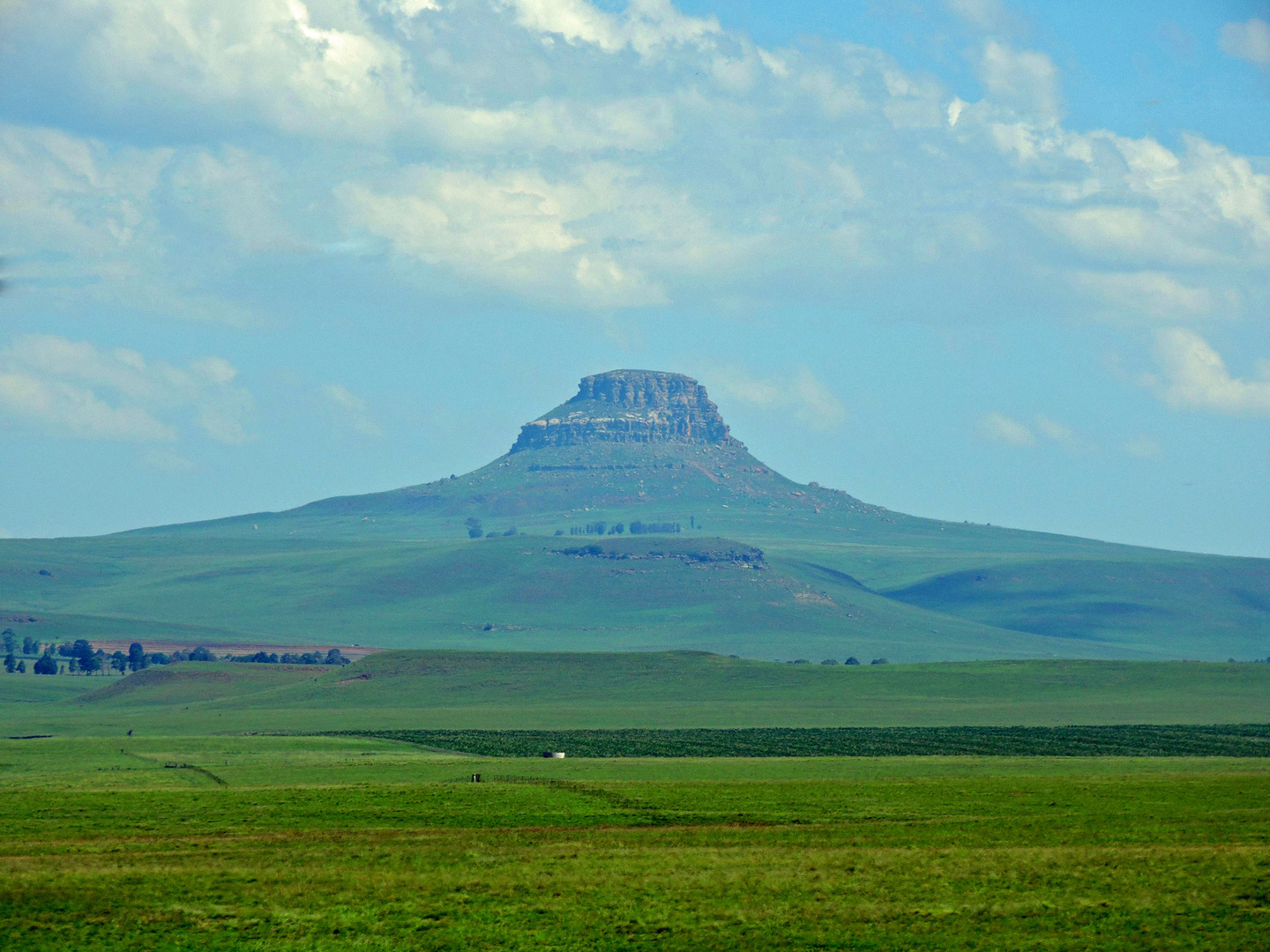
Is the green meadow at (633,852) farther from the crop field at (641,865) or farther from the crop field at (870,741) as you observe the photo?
the crop field at (870,741)

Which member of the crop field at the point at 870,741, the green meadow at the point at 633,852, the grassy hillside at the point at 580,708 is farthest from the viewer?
the grassy hillside at the point at 580,708

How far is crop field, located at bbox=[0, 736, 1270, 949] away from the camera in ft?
134

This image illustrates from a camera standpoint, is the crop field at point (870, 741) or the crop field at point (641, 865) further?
the crop field at point (870, 741)

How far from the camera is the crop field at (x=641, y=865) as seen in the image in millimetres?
40906

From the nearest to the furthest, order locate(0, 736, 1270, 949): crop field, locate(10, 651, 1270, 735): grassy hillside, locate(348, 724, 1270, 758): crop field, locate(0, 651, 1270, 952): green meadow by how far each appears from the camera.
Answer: locate(0, 736, 1270, 949): crop field
locate(0, 651, 1270, 952): green meadow
locate(348, 724, 1270, 758): crop field
locate(10, 651, 1270, 735): grassy hillside

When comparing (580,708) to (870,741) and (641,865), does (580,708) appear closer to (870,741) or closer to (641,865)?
(870,741)

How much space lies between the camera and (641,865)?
160 feet

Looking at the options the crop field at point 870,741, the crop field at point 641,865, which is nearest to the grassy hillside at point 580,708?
the crop field at point 870,741

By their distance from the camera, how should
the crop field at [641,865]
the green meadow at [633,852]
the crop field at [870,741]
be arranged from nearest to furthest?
the crop field at [641,865]
the green meadow at [633,852]
the crop field at [870,741]

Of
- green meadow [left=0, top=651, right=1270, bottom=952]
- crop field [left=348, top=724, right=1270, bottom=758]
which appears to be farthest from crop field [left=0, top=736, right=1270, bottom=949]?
crop field [left=348, top=724, right=1270, bottom=758]

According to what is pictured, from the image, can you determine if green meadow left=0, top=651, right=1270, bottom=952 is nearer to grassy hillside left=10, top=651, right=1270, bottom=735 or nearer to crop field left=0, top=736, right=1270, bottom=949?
crop field left=0, top=736, right=1270, bottom=949

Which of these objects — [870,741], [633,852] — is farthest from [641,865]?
[870,741]

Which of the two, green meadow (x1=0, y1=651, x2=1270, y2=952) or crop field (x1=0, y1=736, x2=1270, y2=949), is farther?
green meadow (x1=0, y1=651, x2=1270, y2=952)

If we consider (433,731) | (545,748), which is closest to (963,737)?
(545,748)
